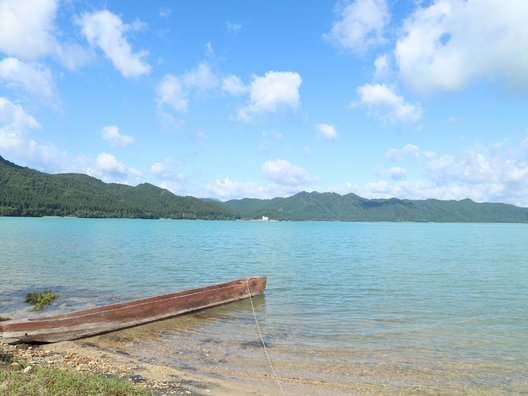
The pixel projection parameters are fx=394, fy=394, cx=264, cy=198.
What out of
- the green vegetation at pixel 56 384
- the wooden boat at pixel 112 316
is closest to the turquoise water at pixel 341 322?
the wooden boat at pixel 112 316

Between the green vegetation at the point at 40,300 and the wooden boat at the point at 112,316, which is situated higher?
the wooden boat at the point at 112,316

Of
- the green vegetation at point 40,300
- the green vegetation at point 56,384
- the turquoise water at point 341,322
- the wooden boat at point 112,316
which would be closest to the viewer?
the green vegetation at point 56,384

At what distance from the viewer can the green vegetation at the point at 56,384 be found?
7.02 m

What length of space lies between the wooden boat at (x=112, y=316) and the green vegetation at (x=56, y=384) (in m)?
3.67

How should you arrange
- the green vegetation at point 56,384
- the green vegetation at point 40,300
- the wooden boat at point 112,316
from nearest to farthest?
1. the green vegetation at point 56,384
2. the wooden boat at point 112,316
3. the green vegetation at point 40,300

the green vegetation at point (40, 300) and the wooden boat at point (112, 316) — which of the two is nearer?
the wooden boat at point (112, 316)

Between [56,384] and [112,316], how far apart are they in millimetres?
6486

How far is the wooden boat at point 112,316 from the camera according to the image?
37.7ft

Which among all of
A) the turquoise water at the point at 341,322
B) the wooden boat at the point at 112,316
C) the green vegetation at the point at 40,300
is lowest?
the turquoise water at the point at 341,322

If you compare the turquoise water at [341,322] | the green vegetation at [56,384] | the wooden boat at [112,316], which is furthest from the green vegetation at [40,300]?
the green vegetation at [56,384]

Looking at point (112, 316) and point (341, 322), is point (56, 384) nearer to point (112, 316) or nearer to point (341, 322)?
point (112, 316)

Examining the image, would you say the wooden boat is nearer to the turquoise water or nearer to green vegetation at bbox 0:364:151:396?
the turquoise water

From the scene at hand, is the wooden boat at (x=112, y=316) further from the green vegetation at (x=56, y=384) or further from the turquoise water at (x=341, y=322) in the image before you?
the green vegetation at (x=56, y=384)

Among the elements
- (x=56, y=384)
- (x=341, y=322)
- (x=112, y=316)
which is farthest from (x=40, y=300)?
(x=341, y=322)
